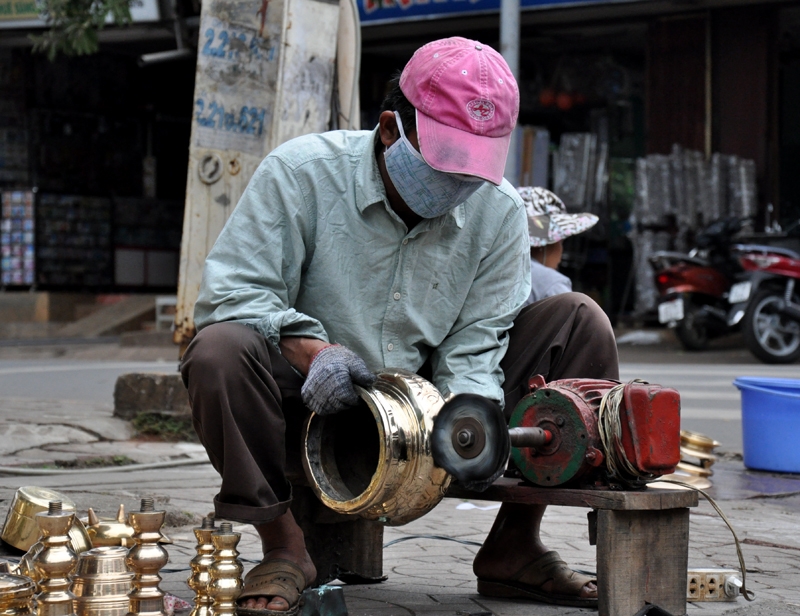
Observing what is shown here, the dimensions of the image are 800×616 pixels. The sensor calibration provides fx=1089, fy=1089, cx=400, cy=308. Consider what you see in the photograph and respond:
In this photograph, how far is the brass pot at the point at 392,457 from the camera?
2.10 m

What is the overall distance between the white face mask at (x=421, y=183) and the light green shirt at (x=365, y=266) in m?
0.06

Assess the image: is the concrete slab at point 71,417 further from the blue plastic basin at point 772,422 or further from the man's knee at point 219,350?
the blue plastic basin at point 772,422

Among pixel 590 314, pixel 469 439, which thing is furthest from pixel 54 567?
pixel 590 314

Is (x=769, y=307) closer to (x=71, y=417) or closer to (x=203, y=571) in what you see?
(x=71, y=417)

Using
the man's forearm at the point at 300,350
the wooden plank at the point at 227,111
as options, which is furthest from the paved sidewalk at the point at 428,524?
the wooden plank at the point at 227,111

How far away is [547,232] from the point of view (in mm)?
4121

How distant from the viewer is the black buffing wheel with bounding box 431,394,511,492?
1.97m

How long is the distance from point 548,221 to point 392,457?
225cm

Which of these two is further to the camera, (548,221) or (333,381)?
(548,221)

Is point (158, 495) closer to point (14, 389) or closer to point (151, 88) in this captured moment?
point (14, 389)

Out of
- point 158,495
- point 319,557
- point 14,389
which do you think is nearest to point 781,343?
point 14,389

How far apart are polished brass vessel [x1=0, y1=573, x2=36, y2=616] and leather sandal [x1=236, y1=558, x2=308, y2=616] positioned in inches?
18.5

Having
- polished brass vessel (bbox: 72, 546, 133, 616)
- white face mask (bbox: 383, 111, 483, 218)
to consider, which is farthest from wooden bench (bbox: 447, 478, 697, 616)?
polished brass vessel (bbox: 72, 546, 133, 616)

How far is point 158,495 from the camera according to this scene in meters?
3.78
